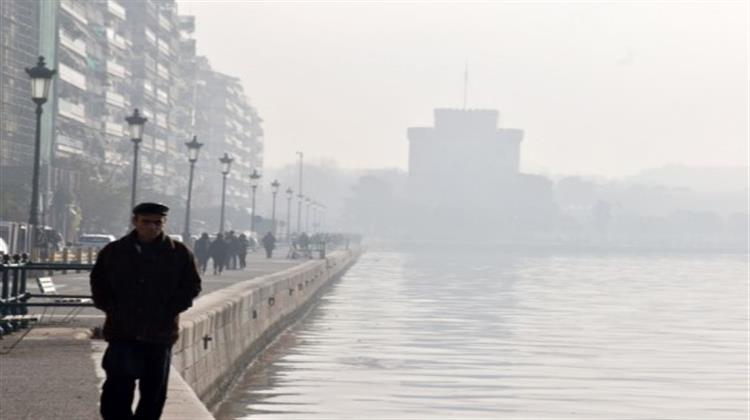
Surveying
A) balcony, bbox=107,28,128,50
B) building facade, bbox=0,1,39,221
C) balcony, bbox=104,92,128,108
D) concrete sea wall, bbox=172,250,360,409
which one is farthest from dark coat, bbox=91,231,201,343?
balcony, bbox=107,28,128,50

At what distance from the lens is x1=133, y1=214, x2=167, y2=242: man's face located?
14.2m

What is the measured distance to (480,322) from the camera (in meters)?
63.7

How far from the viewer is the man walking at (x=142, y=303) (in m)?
14.3

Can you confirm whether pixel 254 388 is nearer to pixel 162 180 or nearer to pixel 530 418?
pixel 530 418

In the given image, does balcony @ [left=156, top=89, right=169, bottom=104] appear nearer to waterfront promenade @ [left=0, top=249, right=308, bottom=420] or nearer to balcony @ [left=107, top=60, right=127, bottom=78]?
balcony @ [left=107, top=60, right=127, bottom=78]

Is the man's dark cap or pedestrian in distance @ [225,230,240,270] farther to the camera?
pedestrian in distance @ [225,230,240,270]

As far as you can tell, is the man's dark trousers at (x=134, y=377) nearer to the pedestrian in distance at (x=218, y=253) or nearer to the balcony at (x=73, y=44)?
the pedestrian in distance at (x=218, y=253)

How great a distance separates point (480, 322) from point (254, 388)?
29782 mm

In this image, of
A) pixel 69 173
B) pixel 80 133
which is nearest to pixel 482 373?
pixel 69 173

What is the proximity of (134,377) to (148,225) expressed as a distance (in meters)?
1.06

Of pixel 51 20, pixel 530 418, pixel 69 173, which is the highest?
pixel 51 20

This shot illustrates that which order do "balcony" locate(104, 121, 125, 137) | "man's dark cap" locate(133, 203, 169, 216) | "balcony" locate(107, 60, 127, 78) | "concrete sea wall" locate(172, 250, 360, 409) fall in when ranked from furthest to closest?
1. "balcony" locate(107, 60, 127, 78)
2. "balcony" locate(104, 121, 125, 137)
3. "concrete sea wall" locate(172, 250, 360, 409)
4. "man's dark cap" locate(133, 203, 169, 216)

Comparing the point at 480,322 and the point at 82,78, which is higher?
the point at 82,78

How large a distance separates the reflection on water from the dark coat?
14673mm
